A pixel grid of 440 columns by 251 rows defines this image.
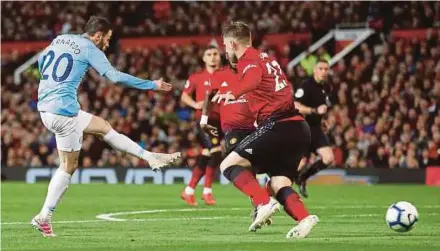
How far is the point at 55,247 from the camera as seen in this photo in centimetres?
998

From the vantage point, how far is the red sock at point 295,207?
10711 mm

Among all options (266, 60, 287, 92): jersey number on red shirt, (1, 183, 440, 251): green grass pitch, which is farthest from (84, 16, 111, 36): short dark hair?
(1, 183, 440, 251): green grass pitch

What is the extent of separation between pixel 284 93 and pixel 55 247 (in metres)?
2.82

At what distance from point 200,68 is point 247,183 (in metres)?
21.3

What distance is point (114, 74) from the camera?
36.2 ft

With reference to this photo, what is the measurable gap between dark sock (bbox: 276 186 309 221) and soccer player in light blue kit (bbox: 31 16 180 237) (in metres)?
1.20

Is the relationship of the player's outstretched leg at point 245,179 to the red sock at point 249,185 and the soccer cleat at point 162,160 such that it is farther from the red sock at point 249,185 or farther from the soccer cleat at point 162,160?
the soccer cleat at point 162,160

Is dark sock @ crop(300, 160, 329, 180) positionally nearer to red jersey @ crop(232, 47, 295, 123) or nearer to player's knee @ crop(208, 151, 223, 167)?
player's knee @ crop(208, 151, 223, 167)

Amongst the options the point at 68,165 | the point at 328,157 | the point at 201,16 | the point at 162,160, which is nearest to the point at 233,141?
the point at 162,160

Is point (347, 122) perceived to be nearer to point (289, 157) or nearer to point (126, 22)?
point (126, 22)

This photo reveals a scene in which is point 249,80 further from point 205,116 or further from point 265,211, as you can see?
point 205,116

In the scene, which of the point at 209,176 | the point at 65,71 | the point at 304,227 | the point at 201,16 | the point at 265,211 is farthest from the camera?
the point at 201,16

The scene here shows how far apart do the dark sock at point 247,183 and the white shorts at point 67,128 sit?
160 centimetres

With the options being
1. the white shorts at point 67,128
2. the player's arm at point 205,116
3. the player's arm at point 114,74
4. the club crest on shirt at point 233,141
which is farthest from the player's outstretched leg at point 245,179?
the player's arm at point 205,116
